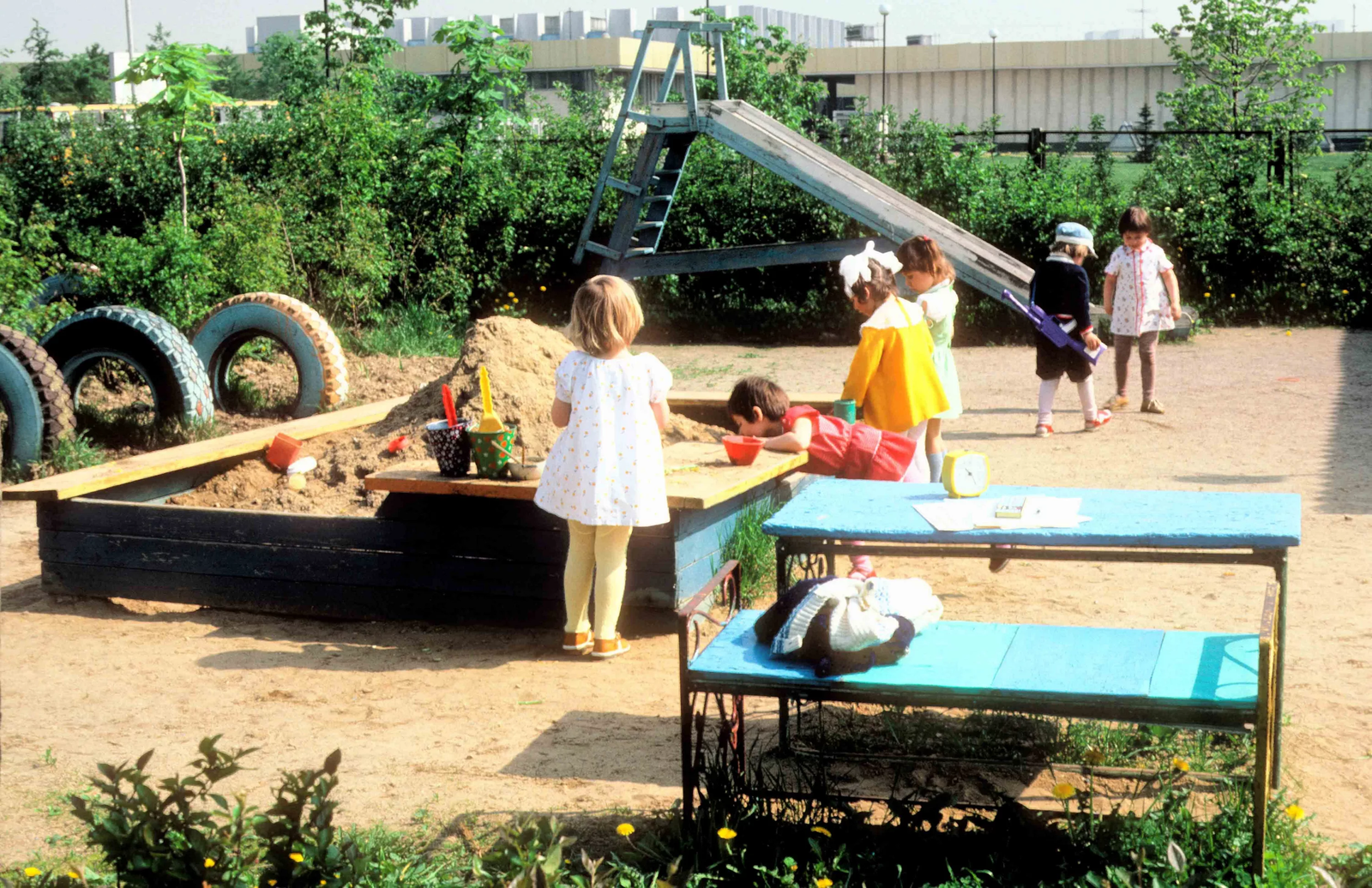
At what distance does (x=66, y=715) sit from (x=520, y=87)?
12.1 m

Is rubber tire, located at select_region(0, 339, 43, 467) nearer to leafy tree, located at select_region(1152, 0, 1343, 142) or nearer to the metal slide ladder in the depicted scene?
the metal slide ladder

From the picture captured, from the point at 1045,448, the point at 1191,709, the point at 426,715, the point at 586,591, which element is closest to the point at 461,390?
the point at 586,591

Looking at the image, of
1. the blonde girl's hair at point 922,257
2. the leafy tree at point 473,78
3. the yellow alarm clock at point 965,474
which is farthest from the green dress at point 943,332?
the leafy tree at point 473,78

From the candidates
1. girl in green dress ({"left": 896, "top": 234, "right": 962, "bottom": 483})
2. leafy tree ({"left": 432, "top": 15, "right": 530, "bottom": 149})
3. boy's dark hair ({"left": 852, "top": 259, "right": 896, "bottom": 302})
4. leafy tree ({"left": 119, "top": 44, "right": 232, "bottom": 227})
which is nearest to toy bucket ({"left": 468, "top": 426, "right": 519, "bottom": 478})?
boy's dark hair ({"left": 852, "top": 259, "right": 896, "bottom": 302})

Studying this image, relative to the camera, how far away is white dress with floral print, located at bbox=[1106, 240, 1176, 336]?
32.2 feet

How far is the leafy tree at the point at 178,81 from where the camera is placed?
40.2ft

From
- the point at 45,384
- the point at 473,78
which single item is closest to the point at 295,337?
the point at 45,384

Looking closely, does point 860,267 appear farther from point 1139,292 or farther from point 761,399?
point 1139,292

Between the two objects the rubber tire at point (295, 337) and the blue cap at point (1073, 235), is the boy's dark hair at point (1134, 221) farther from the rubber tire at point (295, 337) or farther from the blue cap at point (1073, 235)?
the rubber tire at point (295, 337)

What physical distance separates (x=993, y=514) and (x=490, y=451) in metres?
2.24

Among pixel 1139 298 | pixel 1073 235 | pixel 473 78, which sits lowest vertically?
pixel 1139 298

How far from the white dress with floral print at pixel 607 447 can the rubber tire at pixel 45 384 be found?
13.9 feet

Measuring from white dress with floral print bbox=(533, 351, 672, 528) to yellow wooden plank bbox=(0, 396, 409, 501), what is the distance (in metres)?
2.06

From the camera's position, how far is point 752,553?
586cm
